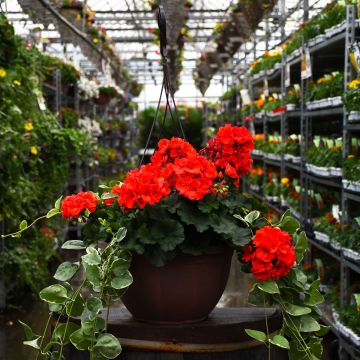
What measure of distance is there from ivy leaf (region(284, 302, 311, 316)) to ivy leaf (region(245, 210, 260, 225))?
8.2 inches

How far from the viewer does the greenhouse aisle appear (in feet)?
5.13

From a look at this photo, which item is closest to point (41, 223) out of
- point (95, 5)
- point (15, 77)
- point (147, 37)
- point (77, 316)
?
point (15, 77)

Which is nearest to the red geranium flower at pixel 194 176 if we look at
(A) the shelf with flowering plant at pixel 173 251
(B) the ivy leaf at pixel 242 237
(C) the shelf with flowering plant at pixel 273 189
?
(A) the shelf with flowering plant at pixel 173 251

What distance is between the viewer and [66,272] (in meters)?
1.62

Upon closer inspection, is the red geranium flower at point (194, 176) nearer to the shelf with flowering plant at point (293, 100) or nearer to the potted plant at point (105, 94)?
the shelf with flowering plant at point (293, 100)

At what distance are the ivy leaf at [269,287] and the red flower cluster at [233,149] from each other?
0.30 meters

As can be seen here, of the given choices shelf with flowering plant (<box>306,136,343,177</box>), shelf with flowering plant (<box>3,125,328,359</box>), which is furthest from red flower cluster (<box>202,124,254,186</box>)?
shelf with flowering plant (<box>306,136,343,177</box>)

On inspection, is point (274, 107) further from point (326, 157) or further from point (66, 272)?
point (66, 272)

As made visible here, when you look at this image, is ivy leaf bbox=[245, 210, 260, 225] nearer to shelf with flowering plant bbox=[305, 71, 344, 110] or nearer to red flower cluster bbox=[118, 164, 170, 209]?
red flower cluster bbox=[118, 164, 170, 209]

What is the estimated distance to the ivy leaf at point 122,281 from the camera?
1517mm

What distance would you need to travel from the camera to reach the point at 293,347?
1577 mm

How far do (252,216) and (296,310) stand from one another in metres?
0.24

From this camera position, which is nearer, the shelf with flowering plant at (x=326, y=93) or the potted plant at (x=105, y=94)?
the shelf with flowering plant at (x=326, y=93)

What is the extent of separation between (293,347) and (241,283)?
18.3ft
